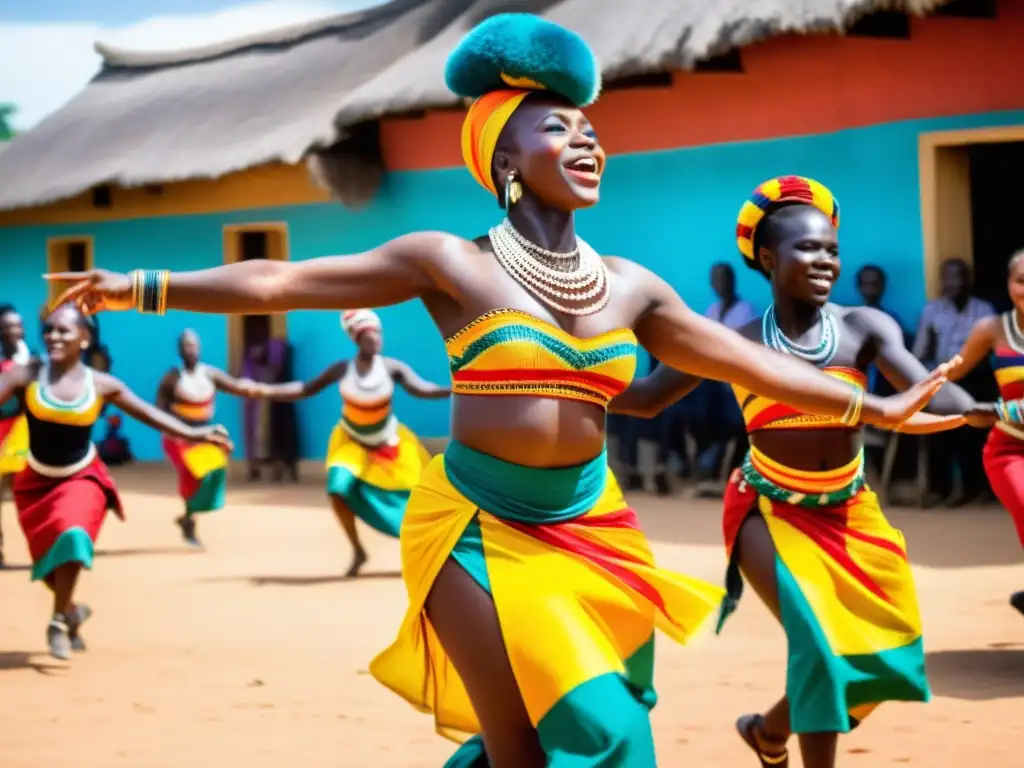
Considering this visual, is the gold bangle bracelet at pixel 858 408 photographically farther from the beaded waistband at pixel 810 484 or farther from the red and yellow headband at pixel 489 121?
the red and yellow headband at pixel 489 121

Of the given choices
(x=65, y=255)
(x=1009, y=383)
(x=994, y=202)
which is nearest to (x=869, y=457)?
(x=994, y=202)

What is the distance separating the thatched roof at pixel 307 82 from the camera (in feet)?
46.8

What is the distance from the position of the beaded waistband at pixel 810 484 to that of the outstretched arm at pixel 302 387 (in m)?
5.01

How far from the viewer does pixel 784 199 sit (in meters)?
5.54

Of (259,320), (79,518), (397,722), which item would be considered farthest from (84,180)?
(397,722)

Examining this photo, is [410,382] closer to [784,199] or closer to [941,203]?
[941,203]

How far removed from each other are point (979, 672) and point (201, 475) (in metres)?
6.91

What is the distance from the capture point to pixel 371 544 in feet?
43.3

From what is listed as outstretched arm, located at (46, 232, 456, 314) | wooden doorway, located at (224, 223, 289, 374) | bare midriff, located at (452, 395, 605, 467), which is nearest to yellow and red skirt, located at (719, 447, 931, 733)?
bare midriff, located at (452, 395, 605, 467)

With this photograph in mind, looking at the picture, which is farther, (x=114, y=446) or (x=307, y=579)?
(x=114, y=446)

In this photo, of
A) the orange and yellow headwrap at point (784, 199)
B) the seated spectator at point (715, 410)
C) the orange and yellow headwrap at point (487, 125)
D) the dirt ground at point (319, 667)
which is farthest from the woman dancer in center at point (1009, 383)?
the seated spectator at point (715, 410)

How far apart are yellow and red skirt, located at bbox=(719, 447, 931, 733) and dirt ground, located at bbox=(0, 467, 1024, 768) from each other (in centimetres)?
84

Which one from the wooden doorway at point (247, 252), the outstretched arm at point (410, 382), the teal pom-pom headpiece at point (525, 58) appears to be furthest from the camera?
the wooden doorway at point (247, 252)

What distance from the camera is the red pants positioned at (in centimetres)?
721
